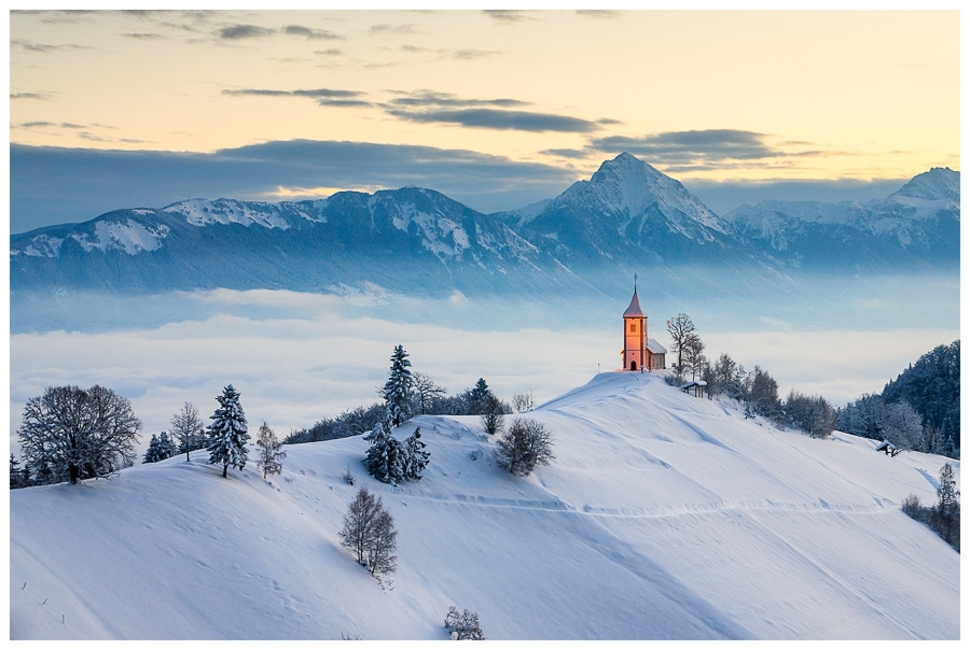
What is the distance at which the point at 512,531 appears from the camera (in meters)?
75.1

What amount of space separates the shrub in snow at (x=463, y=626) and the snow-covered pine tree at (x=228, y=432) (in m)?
16.4

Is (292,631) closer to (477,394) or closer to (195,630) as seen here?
(195,630)

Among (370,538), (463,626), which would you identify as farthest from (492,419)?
(463,626)

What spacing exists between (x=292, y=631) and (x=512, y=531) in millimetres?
22489

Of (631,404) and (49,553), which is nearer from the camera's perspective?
(49,553)

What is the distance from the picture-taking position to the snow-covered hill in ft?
183

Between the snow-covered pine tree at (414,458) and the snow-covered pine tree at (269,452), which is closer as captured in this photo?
the snow-covered pine tree at (269,452)

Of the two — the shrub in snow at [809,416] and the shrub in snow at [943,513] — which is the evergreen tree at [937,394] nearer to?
the shrub in snow at [809,416]

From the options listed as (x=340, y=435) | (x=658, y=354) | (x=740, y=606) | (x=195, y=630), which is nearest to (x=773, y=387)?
(x=658, y=354)

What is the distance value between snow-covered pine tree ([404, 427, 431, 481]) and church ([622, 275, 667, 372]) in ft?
171

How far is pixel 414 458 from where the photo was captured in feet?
257

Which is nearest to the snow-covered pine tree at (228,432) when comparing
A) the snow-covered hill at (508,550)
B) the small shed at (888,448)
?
the snow-covered hill at (508,550)

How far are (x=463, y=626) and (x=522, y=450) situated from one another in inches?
932

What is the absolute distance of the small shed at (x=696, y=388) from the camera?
119 m
